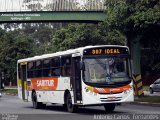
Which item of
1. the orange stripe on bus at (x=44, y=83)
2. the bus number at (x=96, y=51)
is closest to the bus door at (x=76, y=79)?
the bus number at (x=96, y=51)

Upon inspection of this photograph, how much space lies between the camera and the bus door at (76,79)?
2098cm

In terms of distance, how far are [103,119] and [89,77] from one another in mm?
3387

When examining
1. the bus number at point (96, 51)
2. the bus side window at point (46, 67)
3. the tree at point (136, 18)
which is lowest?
the bus side window at point (46, 67)

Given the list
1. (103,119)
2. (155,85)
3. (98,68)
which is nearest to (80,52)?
(98,68)

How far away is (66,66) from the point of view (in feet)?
73.7

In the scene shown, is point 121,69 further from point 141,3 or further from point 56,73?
point 141,3

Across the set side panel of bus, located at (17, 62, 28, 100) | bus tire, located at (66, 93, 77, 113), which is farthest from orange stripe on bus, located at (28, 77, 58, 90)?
bus tire, located at (66, 93, 77, 113)

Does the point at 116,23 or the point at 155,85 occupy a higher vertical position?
the point at 116,23

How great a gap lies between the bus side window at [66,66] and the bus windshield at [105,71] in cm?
161

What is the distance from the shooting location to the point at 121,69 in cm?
2084

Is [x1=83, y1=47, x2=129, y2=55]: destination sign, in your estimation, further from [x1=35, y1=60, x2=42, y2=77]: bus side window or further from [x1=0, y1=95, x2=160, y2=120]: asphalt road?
[x1=35, y1=60, x2=42, y2=77]: bus side window

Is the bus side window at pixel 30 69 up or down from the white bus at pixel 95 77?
down

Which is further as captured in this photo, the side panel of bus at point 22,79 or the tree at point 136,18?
the side panel of bus at point 22,79

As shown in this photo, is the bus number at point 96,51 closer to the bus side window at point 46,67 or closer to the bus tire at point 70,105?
the bus tire at point 70,105
